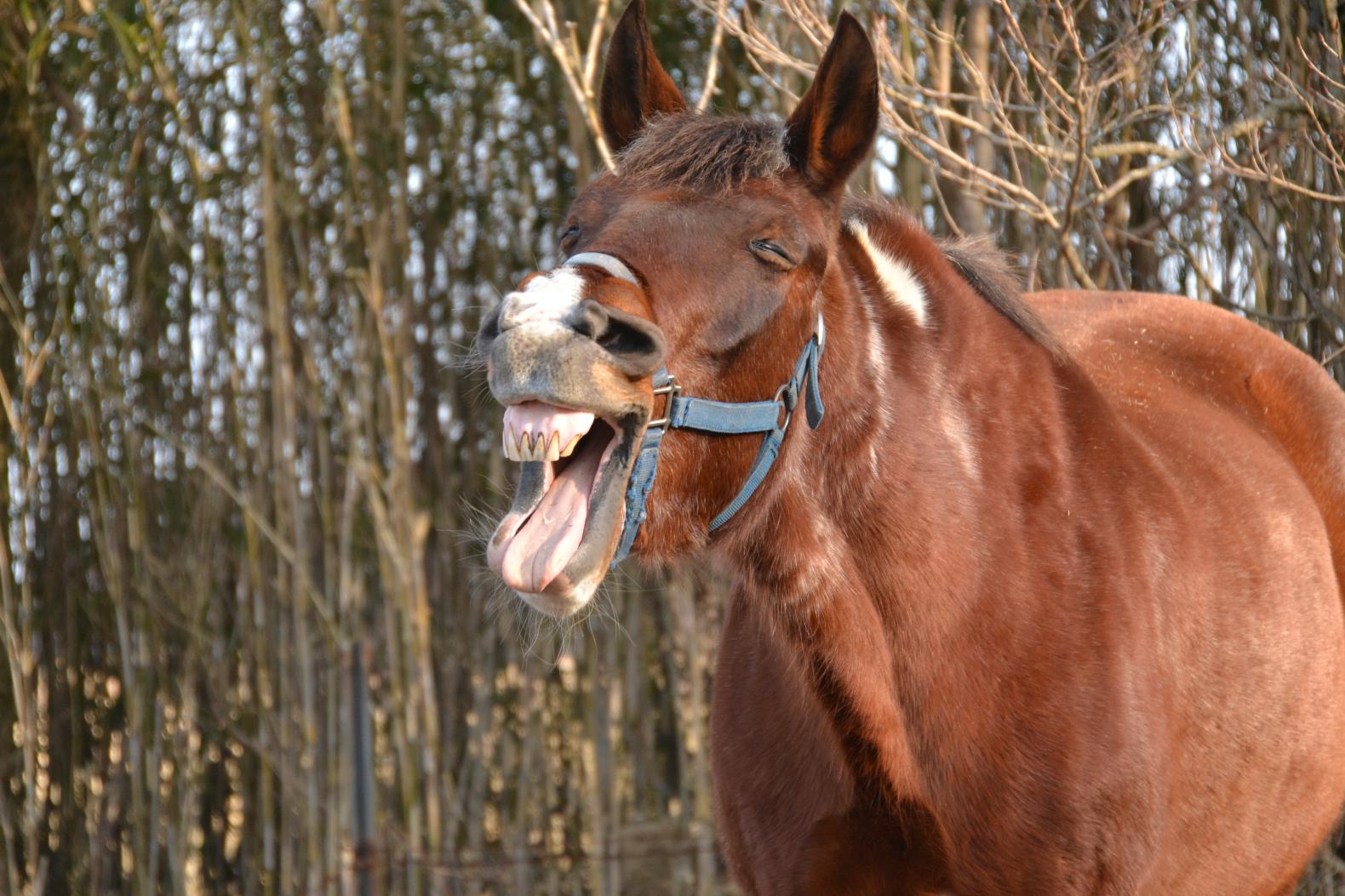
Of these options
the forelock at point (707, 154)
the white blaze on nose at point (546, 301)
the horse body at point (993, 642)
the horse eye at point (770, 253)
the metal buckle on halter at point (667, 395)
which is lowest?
the horse body at point (993, 642)

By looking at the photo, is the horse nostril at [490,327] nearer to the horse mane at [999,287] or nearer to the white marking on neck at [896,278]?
the white marking on neck at [896,278]

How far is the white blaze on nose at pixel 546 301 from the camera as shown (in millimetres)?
1594

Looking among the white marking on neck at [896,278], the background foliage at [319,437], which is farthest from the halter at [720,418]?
the background foliage at [319,437]

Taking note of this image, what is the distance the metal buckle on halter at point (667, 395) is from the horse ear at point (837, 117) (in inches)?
17.1

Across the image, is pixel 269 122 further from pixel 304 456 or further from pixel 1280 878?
pixel 1280 878

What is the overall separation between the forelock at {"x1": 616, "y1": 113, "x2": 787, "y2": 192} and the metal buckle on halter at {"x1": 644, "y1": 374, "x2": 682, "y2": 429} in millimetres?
302

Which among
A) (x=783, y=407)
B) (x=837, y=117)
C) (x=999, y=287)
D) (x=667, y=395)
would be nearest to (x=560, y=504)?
(x=667, y=395)

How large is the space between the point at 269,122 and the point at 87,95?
122 cm

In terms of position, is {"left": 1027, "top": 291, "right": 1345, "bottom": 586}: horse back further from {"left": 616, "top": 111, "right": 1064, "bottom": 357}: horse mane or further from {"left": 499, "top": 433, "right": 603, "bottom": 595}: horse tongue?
{"left": 499, "top": 433, "right": 603, "bottom": 595}: horse tongue

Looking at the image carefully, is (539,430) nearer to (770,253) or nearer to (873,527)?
(770,253)

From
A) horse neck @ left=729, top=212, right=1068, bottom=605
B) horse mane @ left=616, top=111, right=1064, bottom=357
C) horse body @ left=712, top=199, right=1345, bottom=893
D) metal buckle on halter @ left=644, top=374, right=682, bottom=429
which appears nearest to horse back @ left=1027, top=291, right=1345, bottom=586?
horse body @ left=712, top=199, right=1345, bottom=893

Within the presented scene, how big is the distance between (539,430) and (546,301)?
0.15 m

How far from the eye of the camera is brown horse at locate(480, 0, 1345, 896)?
1728 millimetres

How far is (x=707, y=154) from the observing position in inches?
75.1
